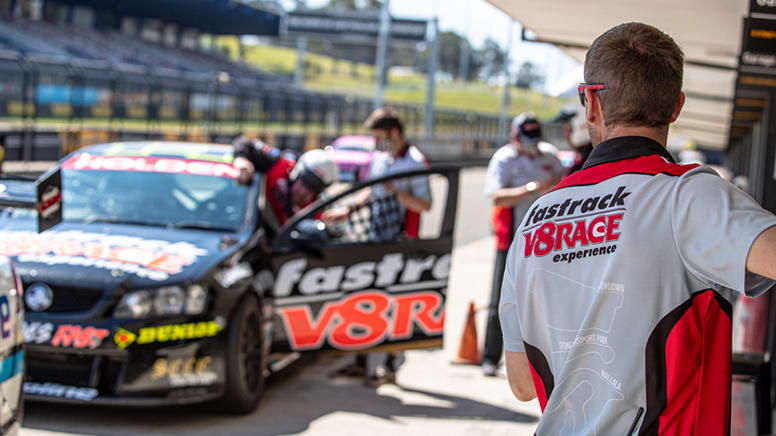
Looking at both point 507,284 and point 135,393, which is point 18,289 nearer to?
point 135,393

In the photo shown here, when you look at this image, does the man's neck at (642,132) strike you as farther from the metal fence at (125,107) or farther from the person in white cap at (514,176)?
Answer: the metal fence at (125,107)

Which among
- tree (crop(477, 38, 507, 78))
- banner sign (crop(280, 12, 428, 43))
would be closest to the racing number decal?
banner sign (crop(280, 12, 428, 43))

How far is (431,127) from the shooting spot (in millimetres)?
52250

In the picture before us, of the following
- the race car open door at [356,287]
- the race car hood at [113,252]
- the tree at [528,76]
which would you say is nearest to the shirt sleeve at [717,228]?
the race car hood at [113,252]

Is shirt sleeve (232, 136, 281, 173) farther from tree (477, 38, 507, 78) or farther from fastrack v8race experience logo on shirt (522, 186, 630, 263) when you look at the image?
tree (477, 38, 507, 78)

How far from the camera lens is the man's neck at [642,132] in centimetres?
209

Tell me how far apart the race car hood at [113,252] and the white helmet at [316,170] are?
921 mm

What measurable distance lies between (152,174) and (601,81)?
5.05 m

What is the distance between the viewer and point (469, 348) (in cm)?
758

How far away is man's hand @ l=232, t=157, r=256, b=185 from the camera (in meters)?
6.67

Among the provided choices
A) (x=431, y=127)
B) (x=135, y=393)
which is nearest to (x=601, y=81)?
(x=135, y=393)

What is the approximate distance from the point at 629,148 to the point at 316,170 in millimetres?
5019

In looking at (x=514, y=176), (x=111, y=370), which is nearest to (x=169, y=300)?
(x=111, y=370)

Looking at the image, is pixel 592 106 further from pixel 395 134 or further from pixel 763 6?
pixel 395 134
